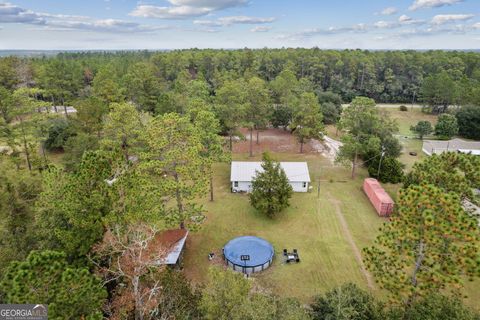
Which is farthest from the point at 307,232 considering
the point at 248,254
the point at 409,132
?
the point at 409,132

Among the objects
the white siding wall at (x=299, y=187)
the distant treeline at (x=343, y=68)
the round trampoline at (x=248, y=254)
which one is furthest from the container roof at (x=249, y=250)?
the distant treeline at (x=343, y=68)

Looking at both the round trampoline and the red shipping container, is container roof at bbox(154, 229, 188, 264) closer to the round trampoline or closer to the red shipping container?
the round trampoline

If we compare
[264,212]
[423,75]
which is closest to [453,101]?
→ [423,75]

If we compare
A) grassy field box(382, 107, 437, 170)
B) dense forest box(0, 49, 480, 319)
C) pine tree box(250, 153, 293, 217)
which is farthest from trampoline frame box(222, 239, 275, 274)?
grassy field box(382, 107, 437, 170)

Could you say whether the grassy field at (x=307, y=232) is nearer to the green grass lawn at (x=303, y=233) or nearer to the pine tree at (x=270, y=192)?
the green grass lawn at (x=303, y=233)

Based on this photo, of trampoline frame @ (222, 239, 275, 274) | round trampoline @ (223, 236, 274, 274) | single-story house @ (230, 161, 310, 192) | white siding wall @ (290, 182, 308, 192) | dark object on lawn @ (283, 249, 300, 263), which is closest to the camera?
trampoline frame @ (222, 239, 275, 274)
